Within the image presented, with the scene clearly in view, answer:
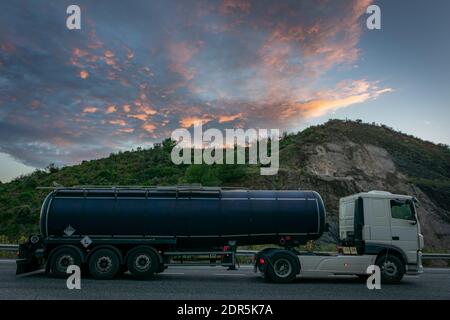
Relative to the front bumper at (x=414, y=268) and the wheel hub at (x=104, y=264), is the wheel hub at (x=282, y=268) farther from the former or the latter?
the wheel hub at (x=104, y=264)

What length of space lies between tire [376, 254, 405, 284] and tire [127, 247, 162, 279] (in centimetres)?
770

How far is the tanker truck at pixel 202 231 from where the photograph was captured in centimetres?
1321

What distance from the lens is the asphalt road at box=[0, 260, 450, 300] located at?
10.3 metres

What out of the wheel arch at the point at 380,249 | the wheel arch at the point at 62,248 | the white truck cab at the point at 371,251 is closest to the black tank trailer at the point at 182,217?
the wheel arch at the point at 62,248

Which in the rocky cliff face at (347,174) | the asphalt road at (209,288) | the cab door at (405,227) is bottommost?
the asphalt road at (209,288)

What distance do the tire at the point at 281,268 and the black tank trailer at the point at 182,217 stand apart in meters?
1.01

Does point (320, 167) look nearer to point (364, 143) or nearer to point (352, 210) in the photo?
point (364, 143)

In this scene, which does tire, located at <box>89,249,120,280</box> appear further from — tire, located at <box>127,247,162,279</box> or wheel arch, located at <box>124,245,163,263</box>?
tire, located at <box>127,247,162,279</box>

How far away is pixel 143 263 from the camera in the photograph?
13.2 meters

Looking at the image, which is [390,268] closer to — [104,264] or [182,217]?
[182,217]

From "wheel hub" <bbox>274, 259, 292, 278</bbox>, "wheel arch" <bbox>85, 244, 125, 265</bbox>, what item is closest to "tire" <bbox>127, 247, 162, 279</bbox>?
"wheel arch" <bbox>85, 244, 125, 265</bbox>

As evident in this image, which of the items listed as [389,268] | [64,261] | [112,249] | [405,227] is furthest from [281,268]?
[64,261]

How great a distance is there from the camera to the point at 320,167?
1631 inches
